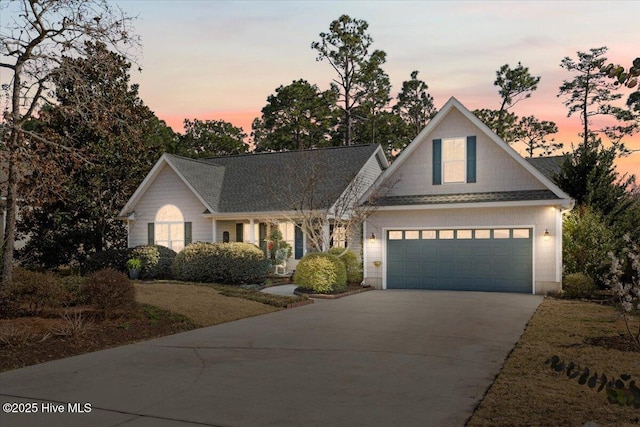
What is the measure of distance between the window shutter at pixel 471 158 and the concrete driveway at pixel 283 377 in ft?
27.2

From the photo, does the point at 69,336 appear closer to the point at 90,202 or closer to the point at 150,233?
the point at 150,233

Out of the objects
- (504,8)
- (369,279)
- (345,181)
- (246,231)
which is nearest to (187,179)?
(246,231)

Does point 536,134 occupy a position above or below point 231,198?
above

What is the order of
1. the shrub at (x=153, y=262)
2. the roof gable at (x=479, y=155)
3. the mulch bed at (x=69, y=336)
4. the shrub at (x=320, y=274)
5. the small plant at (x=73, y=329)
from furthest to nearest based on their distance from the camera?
the shrub at (x=153, y=262) → the roof gable at (x=479, y=155) → the shrub at (x=320, y=274) → the small plant at (x=73, y=329) → the mulch bed at (x=69, y=336)

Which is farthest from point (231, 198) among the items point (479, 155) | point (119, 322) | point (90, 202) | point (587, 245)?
point (587, 245)

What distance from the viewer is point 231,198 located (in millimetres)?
26359

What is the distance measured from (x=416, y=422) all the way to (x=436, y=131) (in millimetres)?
16507

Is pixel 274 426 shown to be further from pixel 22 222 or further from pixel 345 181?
pixel 22 222

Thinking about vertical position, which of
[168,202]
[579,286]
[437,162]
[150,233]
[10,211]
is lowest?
[579,286]

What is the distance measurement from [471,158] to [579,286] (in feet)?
18.6

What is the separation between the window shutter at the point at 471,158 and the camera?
20.7 meters

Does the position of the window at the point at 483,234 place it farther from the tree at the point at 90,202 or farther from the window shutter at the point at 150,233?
the window shutter at the point at 150,233

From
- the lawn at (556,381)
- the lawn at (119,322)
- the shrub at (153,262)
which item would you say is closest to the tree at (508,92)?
the shrub at (153,262)

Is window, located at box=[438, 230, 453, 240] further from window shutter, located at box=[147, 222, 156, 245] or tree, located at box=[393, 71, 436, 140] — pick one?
tree, located at box=[393, 71, 436, 140]
